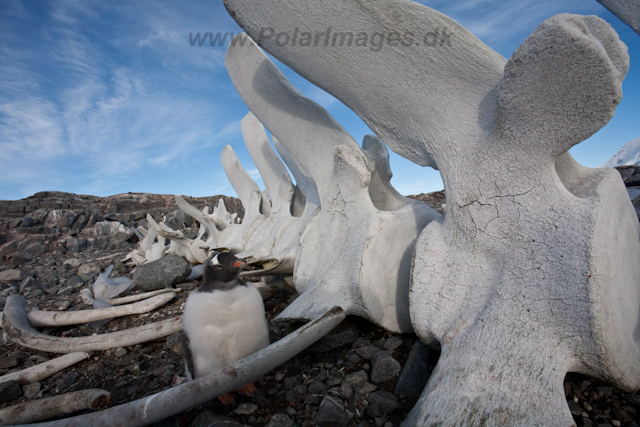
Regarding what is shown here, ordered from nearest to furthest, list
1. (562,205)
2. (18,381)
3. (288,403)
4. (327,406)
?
(562,205) → (327,406) → (288,403) → (18,381)

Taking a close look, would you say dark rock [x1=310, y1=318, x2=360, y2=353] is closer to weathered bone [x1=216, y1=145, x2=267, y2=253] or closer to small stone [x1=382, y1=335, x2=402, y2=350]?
small stone [x1=382, y1=335, x2=402, y2=350]

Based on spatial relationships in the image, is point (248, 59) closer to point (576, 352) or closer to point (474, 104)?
point (474, 104)

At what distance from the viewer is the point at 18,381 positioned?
270cm

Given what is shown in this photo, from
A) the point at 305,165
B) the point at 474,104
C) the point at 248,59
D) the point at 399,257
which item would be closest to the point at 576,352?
the point at 399,257

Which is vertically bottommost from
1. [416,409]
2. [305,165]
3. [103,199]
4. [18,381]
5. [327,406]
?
[103,199]

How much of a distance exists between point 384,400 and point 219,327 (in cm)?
106

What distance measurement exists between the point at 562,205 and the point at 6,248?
19618 mm

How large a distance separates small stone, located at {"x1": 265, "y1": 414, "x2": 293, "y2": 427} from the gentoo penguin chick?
1.14ft

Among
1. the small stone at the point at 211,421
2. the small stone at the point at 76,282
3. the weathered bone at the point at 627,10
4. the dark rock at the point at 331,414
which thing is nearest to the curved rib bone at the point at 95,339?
the small stone at the point at 211,421

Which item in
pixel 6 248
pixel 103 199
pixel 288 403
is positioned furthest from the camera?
pixel 103 199

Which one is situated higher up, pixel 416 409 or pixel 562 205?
pixel 562 205

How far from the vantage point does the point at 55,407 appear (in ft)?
6.49

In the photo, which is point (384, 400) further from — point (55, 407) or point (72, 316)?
point (72, 316)

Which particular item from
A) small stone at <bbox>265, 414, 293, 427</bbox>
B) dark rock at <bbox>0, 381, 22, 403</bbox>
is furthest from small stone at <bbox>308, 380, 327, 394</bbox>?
dark rock at <bbox>0, 381, 22, 403</bbox>
